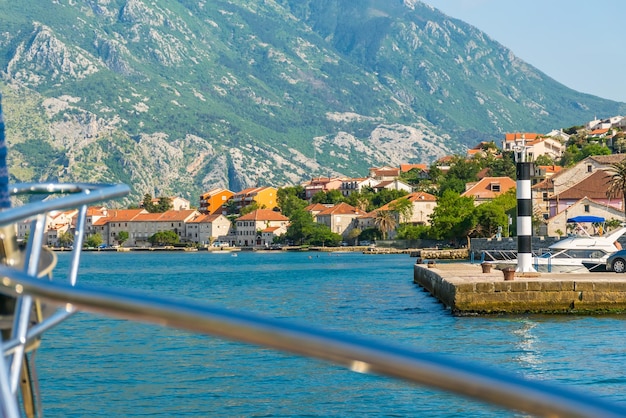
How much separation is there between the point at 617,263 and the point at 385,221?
113 m

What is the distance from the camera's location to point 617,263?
38938mm

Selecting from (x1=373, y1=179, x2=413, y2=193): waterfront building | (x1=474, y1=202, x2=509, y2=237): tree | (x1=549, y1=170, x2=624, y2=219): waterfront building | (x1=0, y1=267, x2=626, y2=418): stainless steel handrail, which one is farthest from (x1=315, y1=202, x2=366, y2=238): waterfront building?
(x1=0, y1=267, x2=626, y2=418): stainless steel handrail

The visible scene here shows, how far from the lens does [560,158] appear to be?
16012cm

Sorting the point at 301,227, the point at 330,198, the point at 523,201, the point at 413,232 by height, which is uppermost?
the point at 330,198

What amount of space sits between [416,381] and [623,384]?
16255mm

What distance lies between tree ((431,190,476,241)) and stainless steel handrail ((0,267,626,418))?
10249 cm

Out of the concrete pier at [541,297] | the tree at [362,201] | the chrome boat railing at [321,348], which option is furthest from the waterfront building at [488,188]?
the chrome boat railing at [321,348]

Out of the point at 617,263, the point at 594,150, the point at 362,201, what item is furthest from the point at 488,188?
the point at 617,263

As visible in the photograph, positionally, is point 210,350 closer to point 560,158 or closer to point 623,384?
point 623,384

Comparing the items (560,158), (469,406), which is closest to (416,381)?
(469,406)

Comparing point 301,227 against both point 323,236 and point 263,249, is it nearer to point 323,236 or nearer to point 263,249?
point 323,236

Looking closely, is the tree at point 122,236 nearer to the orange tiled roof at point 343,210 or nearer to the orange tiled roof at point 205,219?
the orange tiled roof at point 205,219

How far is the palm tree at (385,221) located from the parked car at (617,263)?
11310 cm

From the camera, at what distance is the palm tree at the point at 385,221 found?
Answer: 500 ft
